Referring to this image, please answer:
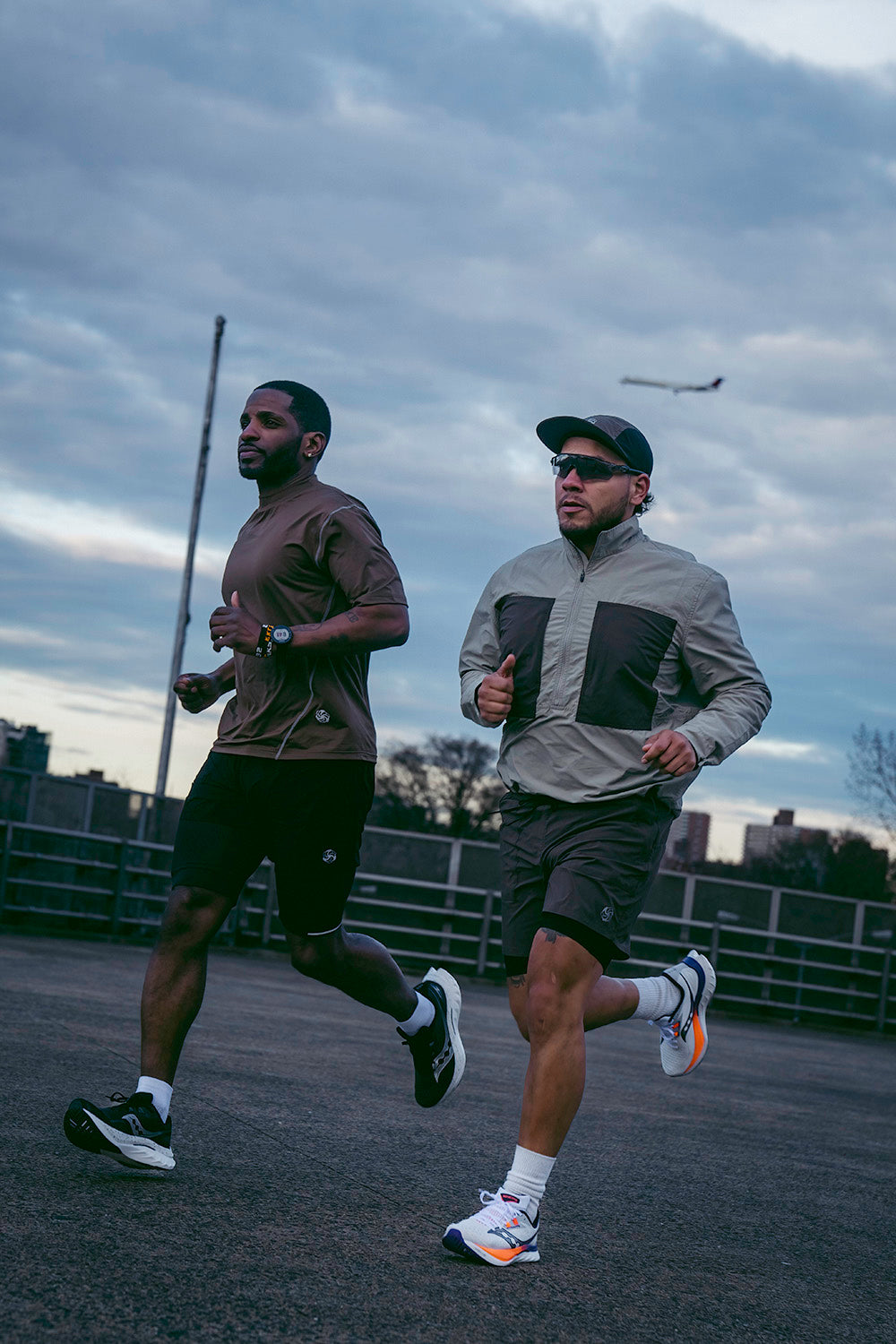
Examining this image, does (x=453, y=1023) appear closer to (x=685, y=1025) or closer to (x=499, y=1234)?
(x=685, y=1025)

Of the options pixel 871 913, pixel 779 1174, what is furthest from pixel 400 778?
pixel 779 1174

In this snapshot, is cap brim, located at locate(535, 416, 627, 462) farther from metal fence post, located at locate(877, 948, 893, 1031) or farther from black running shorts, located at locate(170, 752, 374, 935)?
metal fence post, located at locate(877, 948, 893, 1031)

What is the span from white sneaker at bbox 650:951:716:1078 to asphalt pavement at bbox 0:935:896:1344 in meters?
0.40

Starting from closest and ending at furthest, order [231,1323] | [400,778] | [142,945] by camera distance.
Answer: [231,1323] → [142,945] → [400,778]

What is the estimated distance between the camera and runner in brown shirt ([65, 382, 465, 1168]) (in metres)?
4.33

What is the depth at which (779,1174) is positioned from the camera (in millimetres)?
5660

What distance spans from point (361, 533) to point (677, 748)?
1.26 metres

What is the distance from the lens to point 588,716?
162 inches

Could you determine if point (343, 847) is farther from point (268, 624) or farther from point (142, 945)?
Result: point (142, 945)

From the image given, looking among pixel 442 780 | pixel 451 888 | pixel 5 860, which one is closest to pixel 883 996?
pixel 451 888

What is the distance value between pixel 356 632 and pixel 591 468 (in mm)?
846

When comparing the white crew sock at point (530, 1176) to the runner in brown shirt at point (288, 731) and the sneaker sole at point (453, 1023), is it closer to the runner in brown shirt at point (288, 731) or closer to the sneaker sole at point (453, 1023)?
the runner in brown shirt at point (288, 731)

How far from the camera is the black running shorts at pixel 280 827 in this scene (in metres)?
4.38

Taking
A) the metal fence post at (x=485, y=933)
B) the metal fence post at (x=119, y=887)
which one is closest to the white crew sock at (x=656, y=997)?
the metal fence post at (x=119, y=887)
